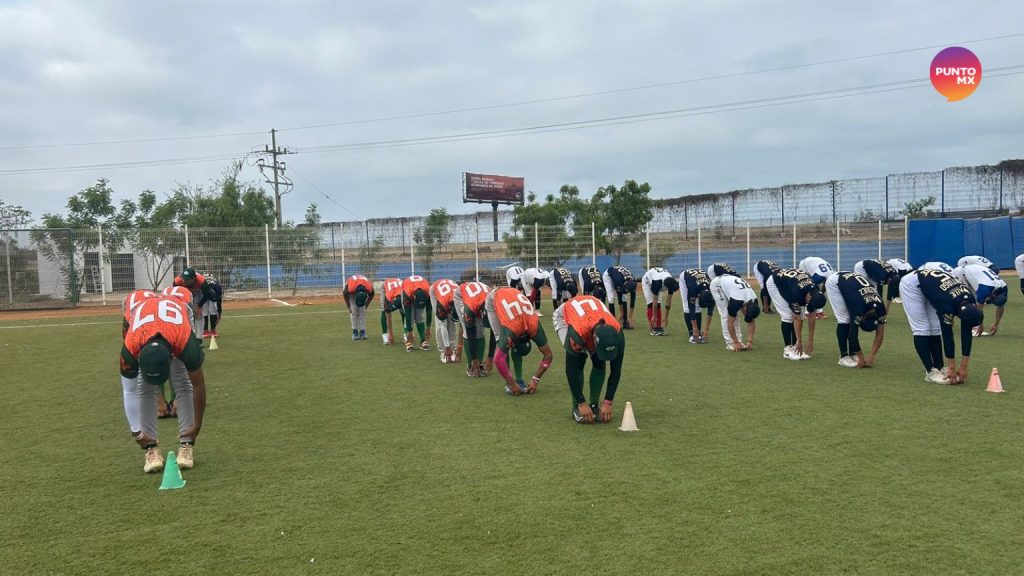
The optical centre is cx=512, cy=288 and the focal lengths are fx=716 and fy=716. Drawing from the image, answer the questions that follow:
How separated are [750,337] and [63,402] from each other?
10134 mm

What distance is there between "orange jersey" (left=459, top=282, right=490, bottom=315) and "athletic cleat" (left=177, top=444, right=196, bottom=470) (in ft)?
15.1

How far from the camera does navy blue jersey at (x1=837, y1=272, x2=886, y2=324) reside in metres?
9.87

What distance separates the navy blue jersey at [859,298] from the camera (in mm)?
9867

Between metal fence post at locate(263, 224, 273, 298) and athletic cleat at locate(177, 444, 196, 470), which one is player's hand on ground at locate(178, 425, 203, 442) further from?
metal fence post at locate(263, 224, 273, 298)

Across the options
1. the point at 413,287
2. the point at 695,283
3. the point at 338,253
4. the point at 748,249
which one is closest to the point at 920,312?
the point at 695,283

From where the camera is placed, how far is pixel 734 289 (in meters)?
12.0

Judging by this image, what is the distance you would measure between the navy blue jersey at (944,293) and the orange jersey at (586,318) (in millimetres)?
4341

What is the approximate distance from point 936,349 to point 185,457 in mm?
8575

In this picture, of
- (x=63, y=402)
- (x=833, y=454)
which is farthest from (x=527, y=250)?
(x=833, y=454)

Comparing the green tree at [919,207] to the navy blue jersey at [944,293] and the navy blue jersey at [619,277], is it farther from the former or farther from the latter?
the navy blue jersey at [944,293]

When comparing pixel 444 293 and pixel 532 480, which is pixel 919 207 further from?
pixel 532 480

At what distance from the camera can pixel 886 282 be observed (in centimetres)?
1488

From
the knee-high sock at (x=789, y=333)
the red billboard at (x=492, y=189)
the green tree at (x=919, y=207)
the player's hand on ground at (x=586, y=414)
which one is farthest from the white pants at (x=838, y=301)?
the red billboard at (x=492, y=189)

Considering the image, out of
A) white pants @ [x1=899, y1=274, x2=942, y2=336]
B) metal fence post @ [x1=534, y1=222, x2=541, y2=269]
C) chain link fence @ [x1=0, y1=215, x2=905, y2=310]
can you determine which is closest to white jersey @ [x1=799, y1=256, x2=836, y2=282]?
white pants @ [x1=899, y1=274, x2=942, y2=336]
